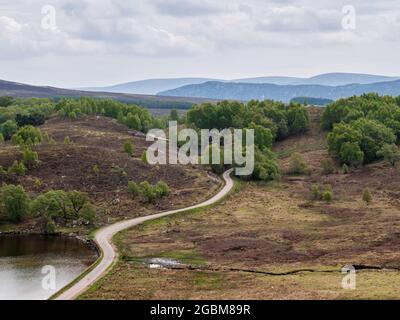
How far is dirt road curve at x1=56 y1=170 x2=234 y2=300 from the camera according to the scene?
187ft

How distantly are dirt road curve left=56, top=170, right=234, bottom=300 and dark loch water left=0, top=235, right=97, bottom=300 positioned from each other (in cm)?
179

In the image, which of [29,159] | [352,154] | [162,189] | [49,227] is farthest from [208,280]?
[352,154]

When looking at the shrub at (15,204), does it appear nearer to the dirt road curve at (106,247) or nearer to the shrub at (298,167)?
the dirt road curve at (106,247)

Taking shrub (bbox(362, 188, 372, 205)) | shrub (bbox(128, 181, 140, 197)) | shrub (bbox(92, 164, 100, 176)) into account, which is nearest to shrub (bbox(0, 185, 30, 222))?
shrub (bbox(128, 181, 140, 197))

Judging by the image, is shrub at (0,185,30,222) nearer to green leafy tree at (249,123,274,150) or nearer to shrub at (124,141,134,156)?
shrub at (124,141,134,156)

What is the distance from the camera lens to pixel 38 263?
7050 cm

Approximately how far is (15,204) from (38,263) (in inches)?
1010

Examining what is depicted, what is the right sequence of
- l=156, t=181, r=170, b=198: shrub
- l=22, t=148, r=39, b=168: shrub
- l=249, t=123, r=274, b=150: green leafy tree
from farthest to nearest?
l=249, t=123, r=274, b=150: green leafy tree < l=22, t=148, r=39, b=168: shrub < l=156, t=181, r=170, b=198: shrub

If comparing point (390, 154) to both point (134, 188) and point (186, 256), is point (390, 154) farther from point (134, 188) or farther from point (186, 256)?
point (186, 256)

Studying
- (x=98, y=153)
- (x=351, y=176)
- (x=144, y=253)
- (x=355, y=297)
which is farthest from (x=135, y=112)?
(x=355, y=297)

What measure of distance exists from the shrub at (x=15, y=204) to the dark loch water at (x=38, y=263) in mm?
7229

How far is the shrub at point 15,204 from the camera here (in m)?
93.4

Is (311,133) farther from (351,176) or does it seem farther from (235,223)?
(235,223)

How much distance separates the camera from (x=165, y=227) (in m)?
87.7
